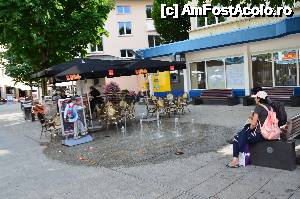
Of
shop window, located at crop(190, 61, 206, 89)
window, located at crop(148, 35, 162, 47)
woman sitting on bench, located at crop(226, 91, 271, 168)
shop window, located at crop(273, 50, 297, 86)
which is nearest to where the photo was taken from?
woman sitting on bench, located at crop(226, 91, 271, 168)

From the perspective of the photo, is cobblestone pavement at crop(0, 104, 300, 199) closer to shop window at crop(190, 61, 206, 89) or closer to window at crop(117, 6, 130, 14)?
shop window at crop(190, 61, 206, 89)

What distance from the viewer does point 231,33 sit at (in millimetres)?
18266

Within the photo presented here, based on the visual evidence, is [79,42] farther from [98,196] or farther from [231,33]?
[98,196]

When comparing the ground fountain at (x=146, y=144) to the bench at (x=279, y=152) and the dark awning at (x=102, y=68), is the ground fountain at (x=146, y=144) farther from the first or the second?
the dark awning at (x=102, y=68)

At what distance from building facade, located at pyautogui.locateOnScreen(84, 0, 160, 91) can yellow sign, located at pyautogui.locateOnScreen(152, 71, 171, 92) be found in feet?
45.6

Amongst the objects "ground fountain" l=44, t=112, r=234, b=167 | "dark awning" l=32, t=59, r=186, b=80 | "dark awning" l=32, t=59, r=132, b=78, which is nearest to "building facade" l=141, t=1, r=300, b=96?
"dark awning" l=32, t=59, r=186, b=80

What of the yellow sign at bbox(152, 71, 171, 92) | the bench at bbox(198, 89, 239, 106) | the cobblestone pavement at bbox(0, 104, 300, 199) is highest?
the yellow sign at bbox(152, 71, 171, 92)

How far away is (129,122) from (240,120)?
470cm

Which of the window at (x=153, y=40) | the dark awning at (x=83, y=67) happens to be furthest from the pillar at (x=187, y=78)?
the window at (x=153, y=40)

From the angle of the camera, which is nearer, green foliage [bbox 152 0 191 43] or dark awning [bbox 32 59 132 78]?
dark awning [bbox 32 59 132 78]

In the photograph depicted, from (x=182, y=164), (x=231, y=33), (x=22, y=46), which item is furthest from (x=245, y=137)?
(x=22, y=46)

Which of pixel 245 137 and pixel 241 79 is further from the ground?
pixel 241 79

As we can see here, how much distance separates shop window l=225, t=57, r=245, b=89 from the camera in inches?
776

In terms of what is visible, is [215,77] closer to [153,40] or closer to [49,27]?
[49,27]
